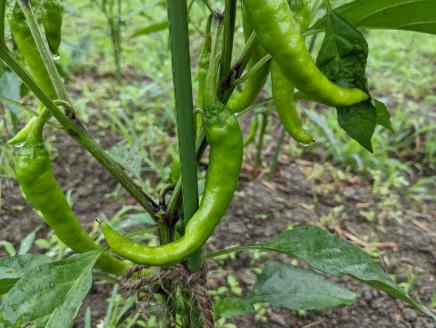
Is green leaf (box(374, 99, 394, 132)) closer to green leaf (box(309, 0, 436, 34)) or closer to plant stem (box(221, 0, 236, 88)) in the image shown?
green leaf (box(309, 0, 436, 34))

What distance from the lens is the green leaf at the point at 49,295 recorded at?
74cm

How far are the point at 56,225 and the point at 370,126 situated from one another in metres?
0.57

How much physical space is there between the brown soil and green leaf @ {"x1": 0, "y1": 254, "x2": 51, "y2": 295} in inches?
19.4

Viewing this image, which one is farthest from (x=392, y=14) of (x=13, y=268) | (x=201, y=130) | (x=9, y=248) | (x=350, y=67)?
(x=9, y=248)

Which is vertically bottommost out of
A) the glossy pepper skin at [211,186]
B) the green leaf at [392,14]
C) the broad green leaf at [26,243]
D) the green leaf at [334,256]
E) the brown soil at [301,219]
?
the brown soil at [301,219]

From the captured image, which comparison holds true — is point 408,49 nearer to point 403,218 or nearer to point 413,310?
point 403,218

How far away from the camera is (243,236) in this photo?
5.58ft

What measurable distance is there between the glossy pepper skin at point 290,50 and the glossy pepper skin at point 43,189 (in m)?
0.39

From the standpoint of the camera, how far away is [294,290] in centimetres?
113

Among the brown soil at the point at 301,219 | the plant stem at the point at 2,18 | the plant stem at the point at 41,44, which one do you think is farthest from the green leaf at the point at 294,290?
the plant stem at the point at 2,18

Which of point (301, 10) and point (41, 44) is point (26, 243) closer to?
point (41, 44)

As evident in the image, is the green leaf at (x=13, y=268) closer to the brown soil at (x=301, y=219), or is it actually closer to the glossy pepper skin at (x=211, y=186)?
the glossy pepper skin at (x=211, y=186)

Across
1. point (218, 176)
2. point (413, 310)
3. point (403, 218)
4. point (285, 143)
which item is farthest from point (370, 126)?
point (285, 143)

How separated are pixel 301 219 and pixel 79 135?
3.81ft
